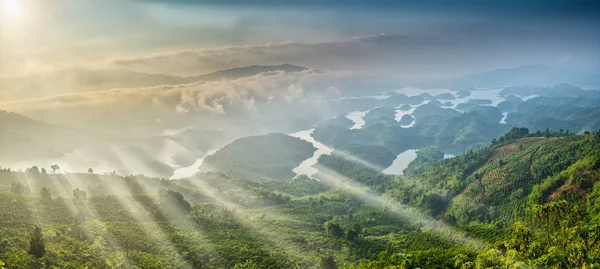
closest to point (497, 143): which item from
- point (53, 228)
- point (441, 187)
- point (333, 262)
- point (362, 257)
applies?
point (441, 187)

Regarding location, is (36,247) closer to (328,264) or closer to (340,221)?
(328,264)

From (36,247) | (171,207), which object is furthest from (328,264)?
(171,207)

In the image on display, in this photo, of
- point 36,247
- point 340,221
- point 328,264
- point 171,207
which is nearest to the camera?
point 36,247

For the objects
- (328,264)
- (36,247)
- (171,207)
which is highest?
(36,247)

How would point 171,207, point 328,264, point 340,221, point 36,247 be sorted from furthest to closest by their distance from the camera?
1. point 340,221
2. point 171,207
3. point 328,264
4. point 36,247

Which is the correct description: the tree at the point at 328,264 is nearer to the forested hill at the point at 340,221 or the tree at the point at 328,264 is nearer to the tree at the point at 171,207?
the forested hill at the point at 340,221

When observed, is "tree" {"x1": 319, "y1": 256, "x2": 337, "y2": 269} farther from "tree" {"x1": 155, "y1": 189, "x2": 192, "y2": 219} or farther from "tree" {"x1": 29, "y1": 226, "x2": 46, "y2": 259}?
"tree" {"x1": 155, "y1": 189, "x2": 192, "y2": 219}

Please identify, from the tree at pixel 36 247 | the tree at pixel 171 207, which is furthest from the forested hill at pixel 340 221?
the tree at pixel 171 207

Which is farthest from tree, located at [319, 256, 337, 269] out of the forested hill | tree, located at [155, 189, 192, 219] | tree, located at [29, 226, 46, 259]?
tree, located at [155, 189, 192, 219]
